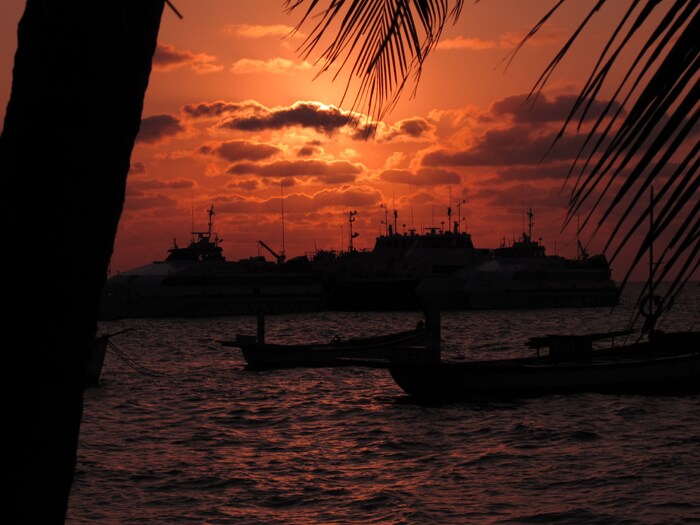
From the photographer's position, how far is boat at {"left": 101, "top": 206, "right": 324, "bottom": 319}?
4067 inches

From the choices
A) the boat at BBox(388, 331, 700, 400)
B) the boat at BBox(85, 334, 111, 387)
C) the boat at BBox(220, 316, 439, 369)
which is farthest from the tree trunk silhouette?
the boat at BBox(220, 316, 439, 369)

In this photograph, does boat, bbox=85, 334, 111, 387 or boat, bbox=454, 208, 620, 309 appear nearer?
boat, bbox=85, 334, 111, 387

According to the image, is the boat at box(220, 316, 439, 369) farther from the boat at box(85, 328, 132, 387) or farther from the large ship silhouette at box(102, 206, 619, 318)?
the large ship silhouette at box(102, 206, 619, 318)

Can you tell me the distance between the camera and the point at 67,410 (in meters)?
2.11

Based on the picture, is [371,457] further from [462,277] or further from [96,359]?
[462,277]

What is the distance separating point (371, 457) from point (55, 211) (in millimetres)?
18869

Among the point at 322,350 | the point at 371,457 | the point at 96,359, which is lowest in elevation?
the point at 371,457

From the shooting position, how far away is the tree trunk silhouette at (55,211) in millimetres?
2010

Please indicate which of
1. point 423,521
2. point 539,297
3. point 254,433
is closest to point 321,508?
point 423,521

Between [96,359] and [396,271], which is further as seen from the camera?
[396,271]

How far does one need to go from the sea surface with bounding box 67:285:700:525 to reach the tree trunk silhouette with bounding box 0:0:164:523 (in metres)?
13.4

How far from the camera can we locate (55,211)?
2039mm

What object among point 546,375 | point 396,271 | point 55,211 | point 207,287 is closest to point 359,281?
point 396,271

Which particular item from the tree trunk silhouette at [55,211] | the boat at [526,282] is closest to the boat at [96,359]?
the tree trunk silhouette at [55,211]
